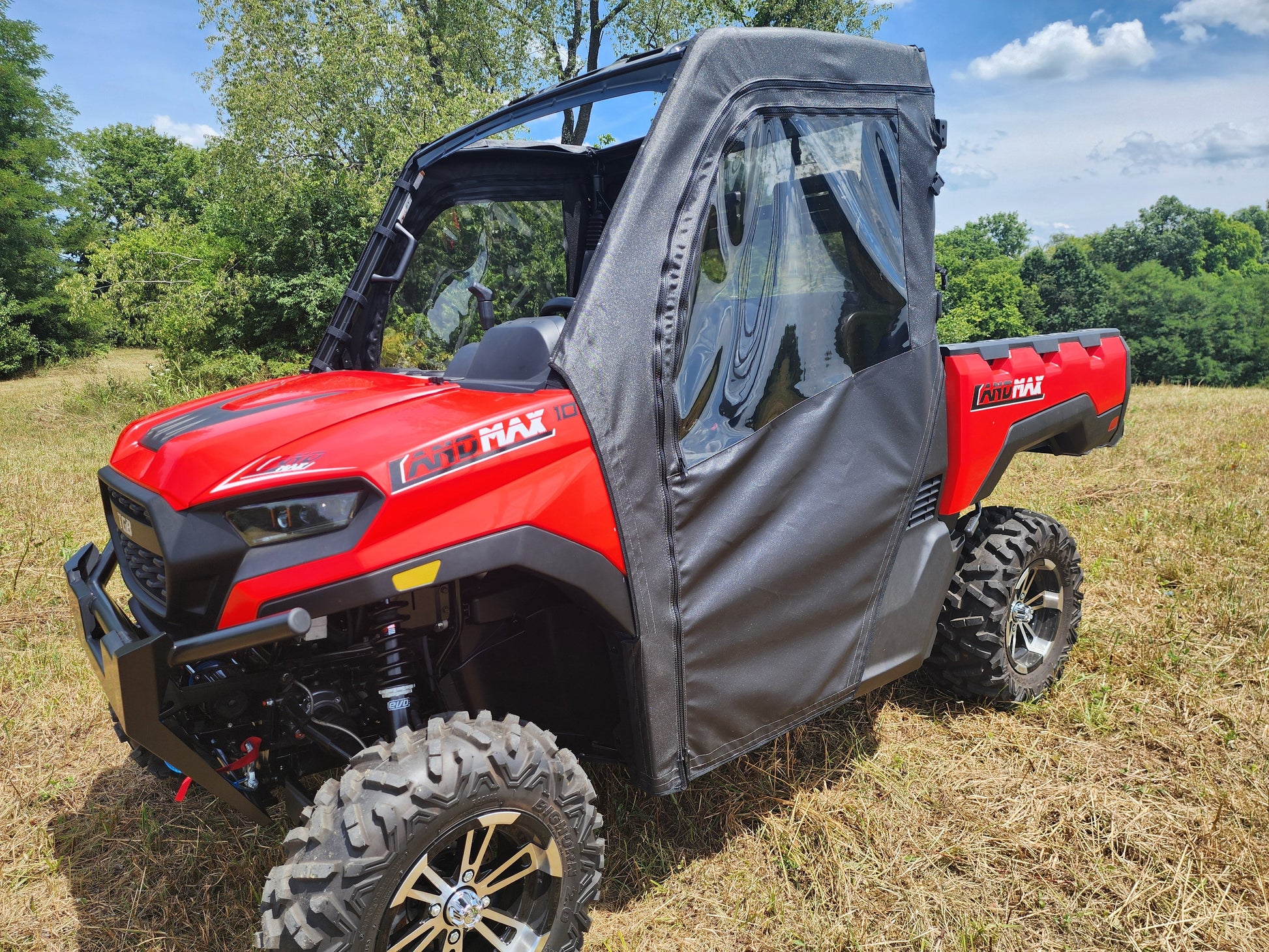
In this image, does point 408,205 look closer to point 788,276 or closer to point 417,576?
point 788,276

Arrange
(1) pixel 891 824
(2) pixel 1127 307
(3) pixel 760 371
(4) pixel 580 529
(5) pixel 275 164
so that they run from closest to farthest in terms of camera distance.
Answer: (4) pixel 580 529, (3) pixel 760 371, (1) pixel 891 824, (5) pixel 275 164, (2) pixel 1127 307

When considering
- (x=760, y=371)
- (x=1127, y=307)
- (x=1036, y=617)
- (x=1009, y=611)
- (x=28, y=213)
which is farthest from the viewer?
(x=1127, y=307)

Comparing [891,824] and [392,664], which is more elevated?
[392,664]

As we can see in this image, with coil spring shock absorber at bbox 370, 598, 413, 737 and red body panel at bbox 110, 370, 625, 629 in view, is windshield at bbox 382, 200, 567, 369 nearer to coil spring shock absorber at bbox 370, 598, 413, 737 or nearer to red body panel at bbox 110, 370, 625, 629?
red body panel at bbox 110, 370, 625, 629

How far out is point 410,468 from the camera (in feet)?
5.71

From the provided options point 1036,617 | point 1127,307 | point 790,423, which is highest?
point 790,423

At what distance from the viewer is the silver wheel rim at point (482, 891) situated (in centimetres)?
178

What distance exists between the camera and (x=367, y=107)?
14.7 metres

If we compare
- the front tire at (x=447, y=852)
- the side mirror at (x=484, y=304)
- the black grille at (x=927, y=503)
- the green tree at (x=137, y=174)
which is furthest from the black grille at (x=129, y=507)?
the green tree at (x=137, y=174)

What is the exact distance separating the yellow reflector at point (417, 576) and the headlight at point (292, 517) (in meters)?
0.16

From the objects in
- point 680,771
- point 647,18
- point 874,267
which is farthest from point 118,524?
point 647,18

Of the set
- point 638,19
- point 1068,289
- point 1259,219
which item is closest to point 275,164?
point 638,19

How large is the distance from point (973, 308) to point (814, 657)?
178 feet

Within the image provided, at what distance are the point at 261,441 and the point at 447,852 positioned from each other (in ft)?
3.48
